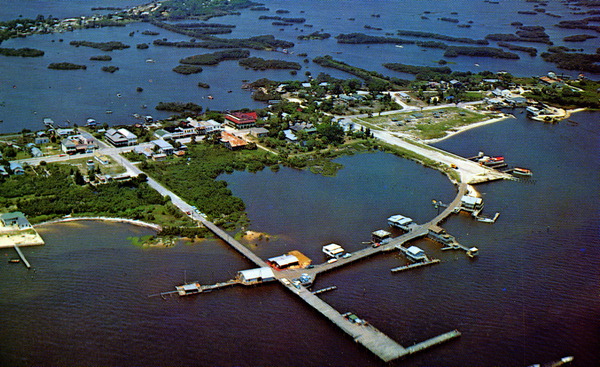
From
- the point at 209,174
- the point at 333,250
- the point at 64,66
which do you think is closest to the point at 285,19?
the point at 64,66

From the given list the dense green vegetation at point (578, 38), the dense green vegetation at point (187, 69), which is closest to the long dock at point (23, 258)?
the dense green vegetation at point (187, 69)

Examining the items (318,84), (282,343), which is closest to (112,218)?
(282,343)

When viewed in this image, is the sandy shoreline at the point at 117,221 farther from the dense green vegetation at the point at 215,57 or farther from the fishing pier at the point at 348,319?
the dense green vegetation at the point at 215,57

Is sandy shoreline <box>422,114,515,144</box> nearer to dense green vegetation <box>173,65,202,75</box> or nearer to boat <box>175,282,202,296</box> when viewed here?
boat <box>175,282,202,296</box>

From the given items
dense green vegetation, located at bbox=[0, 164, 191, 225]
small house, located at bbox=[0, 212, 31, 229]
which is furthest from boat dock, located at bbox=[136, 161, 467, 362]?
small house, located at bbox=[0, 212, 31, 229]

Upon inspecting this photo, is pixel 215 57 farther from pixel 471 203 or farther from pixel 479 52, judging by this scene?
pixel 471 203

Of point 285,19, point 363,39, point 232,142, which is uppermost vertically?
point 285,19

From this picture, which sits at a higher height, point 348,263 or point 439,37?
point 439,37
